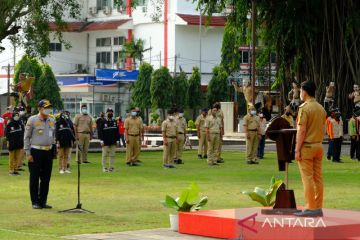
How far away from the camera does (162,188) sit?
1003 inches

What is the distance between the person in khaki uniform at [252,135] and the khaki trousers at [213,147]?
110 cm

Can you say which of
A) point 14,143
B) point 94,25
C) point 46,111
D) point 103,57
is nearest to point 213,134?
point 14,143

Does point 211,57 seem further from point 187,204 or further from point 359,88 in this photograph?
point 187,204

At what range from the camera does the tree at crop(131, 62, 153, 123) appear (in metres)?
80.7

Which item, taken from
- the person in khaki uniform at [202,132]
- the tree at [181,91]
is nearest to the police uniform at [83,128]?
the person in khaki uniform at [202,132]

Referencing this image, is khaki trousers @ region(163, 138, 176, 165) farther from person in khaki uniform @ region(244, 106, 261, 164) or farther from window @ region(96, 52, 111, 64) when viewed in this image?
window @ region(96, 52, 111, 64)

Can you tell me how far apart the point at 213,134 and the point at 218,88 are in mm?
43439

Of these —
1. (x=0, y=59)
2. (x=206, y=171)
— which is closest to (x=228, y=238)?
(x=206, y=171)

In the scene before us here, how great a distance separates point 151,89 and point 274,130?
61944 mm

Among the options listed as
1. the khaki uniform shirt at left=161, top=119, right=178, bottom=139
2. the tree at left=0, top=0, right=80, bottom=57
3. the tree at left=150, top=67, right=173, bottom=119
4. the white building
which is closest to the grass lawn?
the khaki uniform shirt at left=161, top=119, right=178, bottom=139

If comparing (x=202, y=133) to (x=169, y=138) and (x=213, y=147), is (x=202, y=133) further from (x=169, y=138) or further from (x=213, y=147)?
(x=169, y=138)

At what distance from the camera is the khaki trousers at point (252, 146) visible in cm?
3675

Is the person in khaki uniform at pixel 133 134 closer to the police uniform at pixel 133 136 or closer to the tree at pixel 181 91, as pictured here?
the police uniform at pixel 133 136

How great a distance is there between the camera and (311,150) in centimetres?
1606
